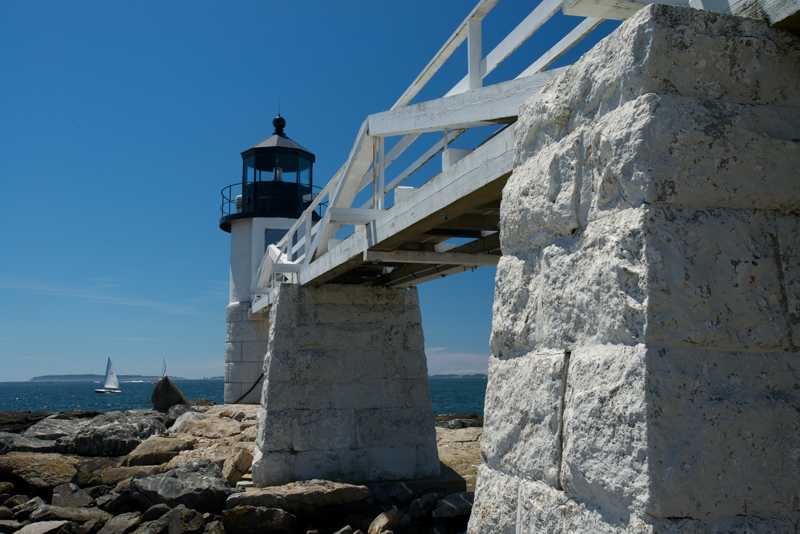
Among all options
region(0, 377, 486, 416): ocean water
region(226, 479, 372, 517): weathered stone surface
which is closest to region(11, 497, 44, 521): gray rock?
region(226, 479, 372, 517): weathered stone surface

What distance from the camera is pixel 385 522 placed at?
7.60 metres

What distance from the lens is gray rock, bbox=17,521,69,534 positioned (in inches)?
305

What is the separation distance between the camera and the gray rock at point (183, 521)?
7.69 meters

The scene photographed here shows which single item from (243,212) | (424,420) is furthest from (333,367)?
(243,212)

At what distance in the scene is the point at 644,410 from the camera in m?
2.32

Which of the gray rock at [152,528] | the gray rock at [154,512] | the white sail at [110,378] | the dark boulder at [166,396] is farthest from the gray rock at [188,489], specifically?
the white sail at [110,378]

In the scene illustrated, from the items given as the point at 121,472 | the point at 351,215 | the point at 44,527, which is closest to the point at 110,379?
the point at 121,472

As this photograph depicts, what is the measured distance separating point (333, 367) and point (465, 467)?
3.01m

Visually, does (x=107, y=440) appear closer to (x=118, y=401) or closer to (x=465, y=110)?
(x=465, y=110)

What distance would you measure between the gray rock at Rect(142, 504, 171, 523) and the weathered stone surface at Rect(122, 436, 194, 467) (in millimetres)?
3367

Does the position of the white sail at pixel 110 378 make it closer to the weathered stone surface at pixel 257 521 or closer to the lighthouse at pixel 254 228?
the lighthouse at pixel 254 228

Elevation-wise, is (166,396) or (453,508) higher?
(166,396)

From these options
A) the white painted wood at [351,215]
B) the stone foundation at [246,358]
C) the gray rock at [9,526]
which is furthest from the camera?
the stone foundation at [246,358]

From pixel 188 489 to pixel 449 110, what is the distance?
6.01 meters
